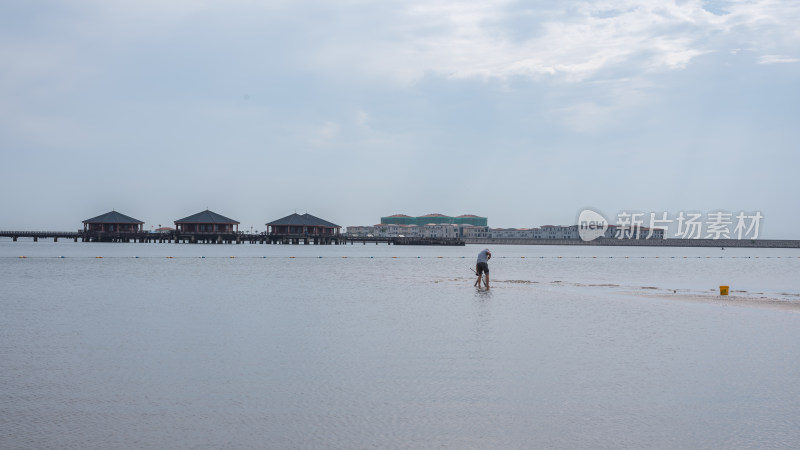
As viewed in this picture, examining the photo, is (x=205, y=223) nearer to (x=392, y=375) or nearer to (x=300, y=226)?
(x=300, y=226)

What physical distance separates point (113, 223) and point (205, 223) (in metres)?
19.9

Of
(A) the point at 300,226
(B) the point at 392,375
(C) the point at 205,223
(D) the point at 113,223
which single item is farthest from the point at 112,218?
(B) the point at 392,375

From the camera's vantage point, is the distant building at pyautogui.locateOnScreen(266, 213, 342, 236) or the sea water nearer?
the sea water

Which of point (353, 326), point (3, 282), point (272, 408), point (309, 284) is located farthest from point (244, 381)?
point (3, 282)

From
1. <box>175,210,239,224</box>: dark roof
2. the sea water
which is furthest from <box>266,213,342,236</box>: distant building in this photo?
the sea water

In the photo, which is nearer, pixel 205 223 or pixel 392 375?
pixel 392 375

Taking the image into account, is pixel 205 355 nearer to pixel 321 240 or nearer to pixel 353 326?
pixel 353 326

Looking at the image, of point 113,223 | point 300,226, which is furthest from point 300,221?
point 113,223

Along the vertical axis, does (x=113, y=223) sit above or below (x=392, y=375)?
above

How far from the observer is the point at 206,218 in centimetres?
12825

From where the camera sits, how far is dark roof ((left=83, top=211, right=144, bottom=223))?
133 m

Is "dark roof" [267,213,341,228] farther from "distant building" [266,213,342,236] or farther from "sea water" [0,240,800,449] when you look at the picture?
"sea water" [0,240,800,449]

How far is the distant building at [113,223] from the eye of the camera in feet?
438

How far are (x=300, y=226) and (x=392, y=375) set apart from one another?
407 ft
